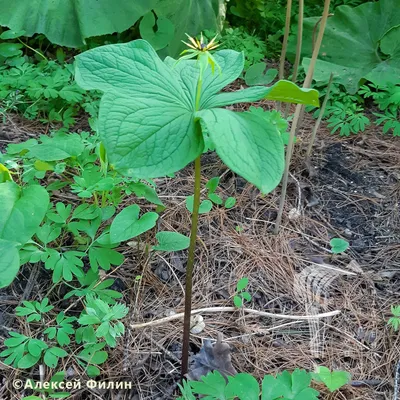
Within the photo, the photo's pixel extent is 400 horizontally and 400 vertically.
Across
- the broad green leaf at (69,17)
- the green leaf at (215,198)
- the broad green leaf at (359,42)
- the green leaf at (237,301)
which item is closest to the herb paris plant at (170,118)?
the green leaf at (237,301)

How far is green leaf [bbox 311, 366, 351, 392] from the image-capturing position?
3.71ft

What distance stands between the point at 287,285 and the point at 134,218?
21.6 inches

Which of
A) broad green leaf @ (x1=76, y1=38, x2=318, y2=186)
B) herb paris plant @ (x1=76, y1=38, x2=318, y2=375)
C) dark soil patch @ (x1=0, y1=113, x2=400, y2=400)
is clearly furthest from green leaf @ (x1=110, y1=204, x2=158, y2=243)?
broad green leaf @ (x1=76, y1=38, x2=318, y2=186)

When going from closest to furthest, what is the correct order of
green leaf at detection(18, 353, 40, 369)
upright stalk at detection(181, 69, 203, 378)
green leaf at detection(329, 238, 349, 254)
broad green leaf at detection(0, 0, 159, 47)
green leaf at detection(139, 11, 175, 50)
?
upright stalk at detection(181, 69, 203, 378)
green leaf at detection(18, 353, 40, 369)
green leaf at detection(329, 238, 349, 254)
broad green leaf at detection(0, 0, 159, 47)
green leaf at detection(139, 11, 175, 50)

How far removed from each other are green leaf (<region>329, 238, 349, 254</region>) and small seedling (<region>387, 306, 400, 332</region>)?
0.92ft

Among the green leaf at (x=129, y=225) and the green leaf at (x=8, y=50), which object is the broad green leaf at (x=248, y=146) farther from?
the green leaf at (x=8, y=50)

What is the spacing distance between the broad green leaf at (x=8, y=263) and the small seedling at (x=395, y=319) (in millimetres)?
1023

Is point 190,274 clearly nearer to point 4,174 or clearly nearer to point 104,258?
point 104,258

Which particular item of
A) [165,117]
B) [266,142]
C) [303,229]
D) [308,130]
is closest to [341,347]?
[303,229]

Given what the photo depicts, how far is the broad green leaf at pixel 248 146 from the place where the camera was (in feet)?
2.54

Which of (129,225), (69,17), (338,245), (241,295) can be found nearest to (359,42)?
(338,245)

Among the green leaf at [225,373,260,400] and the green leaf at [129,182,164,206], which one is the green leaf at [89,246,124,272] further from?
the green leaf at [225,373,260,400]

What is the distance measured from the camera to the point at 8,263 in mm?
1024

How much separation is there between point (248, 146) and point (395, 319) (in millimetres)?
831
